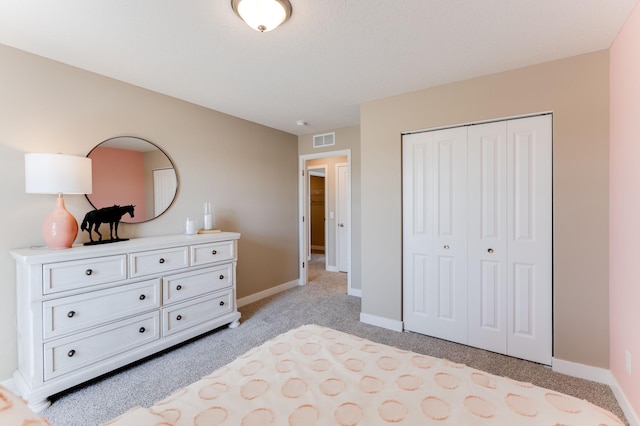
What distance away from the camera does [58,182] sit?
2041 mm

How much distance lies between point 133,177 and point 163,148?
0.45 m

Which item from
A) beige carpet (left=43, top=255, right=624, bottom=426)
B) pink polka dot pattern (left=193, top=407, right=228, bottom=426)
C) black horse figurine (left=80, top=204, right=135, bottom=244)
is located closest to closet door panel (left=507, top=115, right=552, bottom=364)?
beige carpet (left=43, top=255, right=624, bottom=426)

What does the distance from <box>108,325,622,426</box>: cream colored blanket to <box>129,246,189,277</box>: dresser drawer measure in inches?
60.4

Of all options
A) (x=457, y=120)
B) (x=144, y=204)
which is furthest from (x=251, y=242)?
(x=457, y=120)

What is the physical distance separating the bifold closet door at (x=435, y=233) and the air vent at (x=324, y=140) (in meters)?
1.61

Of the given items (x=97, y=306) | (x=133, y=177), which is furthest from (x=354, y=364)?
(x=133, y=177)

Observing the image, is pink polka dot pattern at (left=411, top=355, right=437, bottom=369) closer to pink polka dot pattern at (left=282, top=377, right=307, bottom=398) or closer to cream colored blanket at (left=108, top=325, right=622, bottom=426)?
cream colored blanket at (left=108, top=325, right=622, bottom=426)

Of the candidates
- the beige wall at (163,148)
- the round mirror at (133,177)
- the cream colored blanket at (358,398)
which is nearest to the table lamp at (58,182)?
the beige wall at (163,148)

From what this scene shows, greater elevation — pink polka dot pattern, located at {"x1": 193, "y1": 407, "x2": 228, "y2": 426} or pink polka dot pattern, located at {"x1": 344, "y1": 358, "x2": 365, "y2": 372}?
pink polka dot pattern, located at {"x1": 193, "y1": 407, "x2": 228, "y2": 426}

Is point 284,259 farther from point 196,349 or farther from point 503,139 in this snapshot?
point 503,139

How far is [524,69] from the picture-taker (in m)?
2.44

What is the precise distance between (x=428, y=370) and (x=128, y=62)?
9.79ft

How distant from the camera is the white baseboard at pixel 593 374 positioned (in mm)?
1910

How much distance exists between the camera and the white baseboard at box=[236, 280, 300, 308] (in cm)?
392
